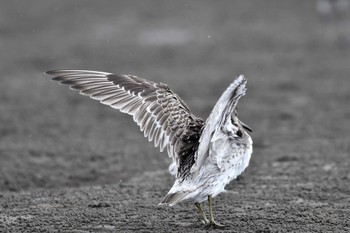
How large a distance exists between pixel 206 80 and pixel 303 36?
606cm

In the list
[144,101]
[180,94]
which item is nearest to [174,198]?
[144,101]

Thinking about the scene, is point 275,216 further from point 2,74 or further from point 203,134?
point 2,74

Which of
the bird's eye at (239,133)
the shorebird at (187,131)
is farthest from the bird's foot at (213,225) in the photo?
the bird's eye at (239,133)

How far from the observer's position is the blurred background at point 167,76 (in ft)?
36.6

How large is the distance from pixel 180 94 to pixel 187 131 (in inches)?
321

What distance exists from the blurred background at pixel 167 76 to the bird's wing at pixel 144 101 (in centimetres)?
185

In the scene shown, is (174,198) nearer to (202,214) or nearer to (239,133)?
(202,214)

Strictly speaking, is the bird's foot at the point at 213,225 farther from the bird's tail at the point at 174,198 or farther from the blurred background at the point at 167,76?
the blurred background at the point at 167,76

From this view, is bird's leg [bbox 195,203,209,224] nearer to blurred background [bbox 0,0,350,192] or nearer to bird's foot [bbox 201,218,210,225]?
bird's foot [bbox 201,218,210,225]

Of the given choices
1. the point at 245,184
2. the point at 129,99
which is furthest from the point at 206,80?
the point at 129,99

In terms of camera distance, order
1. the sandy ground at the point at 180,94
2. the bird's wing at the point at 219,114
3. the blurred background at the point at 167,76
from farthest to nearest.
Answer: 1. the blurred background at the point at 167,76
2. the sandy ground at the point at 180,94
3. the bird's wing at the point at 219,114

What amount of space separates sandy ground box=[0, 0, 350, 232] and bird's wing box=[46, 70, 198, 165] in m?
0.88

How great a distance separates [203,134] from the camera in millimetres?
7457

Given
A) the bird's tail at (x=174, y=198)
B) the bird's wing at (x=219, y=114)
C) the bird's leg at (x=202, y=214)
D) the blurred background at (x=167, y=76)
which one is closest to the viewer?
the bird's wing at (x=219, y=114)
